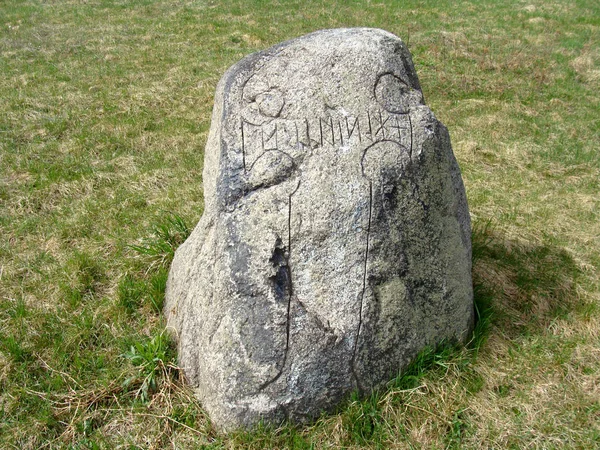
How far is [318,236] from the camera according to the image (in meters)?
2.46

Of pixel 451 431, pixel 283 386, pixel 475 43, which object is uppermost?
pixel 475 43

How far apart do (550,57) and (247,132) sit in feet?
25.8

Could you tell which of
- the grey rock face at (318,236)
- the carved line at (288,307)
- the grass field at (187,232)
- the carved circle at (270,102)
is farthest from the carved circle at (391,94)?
the grass field at (187,232)

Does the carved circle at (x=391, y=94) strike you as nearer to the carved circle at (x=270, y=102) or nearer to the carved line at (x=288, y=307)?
the carved circle at (x=270, y=102)

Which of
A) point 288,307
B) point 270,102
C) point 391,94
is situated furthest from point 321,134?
point 288,307

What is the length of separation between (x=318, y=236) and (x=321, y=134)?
510 millimetres

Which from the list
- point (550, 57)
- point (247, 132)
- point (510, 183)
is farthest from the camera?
point (550, 57)

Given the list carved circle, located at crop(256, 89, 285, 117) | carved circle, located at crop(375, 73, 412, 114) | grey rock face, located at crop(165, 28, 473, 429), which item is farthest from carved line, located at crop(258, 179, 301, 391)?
carved circle, located at crop(375, 73, 412, 114)

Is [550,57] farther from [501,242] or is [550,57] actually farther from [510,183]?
[501,242]

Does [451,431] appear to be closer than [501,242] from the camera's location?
Yes

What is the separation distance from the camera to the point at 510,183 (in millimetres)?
5266

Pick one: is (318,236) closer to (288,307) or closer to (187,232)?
(288,307)

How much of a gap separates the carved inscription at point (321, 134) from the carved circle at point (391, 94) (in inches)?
2.6

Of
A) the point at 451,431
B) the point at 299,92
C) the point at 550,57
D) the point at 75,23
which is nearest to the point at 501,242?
the point at 451,431
